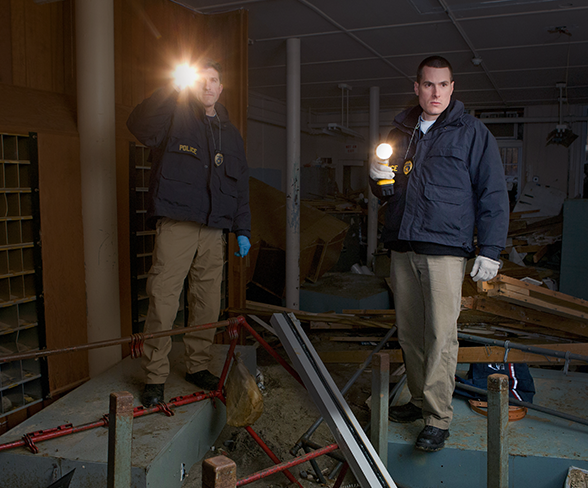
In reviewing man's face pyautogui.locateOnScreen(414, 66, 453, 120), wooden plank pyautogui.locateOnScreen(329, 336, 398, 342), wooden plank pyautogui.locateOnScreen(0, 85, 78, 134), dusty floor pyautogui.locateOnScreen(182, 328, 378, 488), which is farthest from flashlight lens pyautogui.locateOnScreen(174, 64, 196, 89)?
wooden plank pyautogui.locateOnScreen(329, 336, 398, 342)

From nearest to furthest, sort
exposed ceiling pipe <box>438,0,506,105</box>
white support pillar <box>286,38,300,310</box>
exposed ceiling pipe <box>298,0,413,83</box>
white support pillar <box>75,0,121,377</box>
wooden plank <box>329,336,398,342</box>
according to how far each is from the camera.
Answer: white support pillar <box>75,0,121,377</box>, exposed ceiling pipe <box>298,0,413,83</box>, exposed ceiling pipe <box>438,0,506,105</box>, wooden plank <box>329,336,398,342</box>, white support pillar <box>286,38,300,310</box>

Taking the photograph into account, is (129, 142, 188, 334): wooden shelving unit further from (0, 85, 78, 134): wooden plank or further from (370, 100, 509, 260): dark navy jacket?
(370, 100, 509, 260): dark navy jacket

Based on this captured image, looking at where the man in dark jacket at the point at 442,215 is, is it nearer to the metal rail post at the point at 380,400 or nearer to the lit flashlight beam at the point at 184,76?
the metal rail post at the point at 380,400

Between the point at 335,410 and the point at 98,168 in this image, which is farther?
the point at 98,168

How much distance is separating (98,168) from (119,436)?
6.66 feet

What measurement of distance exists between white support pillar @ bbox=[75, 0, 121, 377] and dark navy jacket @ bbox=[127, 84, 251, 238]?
20.5 inches

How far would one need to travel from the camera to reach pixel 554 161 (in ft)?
33.3

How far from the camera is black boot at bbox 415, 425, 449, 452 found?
7.84ft

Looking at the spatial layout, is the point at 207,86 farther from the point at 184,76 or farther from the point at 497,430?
the point at 497,430

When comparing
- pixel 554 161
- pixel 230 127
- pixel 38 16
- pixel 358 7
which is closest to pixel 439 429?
pixel 230 127

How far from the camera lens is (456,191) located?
7.72ft

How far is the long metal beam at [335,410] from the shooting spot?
2068 millimetres

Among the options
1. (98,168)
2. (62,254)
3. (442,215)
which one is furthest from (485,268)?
(62,254)

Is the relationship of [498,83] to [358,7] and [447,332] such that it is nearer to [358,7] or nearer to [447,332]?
[358,7]
